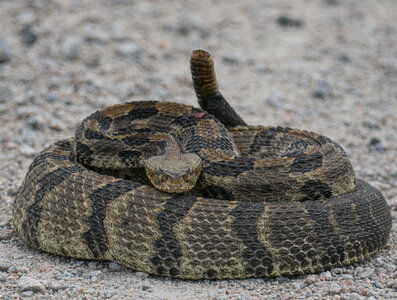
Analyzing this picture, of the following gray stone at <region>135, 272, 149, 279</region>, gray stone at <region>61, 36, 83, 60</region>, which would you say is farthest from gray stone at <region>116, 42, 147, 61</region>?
gray stone at <region>135, 272, 149, 279</region>

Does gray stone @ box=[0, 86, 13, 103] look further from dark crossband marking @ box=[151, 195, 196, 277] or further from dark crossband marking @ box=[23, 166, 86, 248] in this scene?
dark crossband marking @ box=[151, 195, 196, 277]

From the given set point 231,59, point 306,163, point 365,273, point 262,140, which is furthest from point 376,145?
point 365,273

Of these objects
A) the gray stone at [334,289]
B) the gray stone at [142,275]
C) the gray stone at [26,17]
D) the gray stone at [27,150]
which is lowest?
the gray stone at [142,275]

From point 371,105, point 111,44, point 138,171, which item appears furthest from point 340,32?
point 138,171

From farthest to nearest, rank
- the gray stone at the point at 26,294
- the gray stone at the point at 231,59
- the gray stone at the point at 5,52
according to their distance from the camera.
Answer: the gray stone at the point at 231,59 < the gray stone at the point at 5,52 < the gray stone at the point at 26,294

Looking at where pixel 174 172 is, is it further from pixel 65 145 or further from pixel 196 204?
pixel 65 145

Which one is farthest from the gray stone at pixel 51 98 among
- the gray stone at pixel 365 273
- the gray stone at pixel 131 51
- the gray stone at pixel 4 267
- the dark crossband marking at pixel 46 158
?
the gray stone at pixel 365 273

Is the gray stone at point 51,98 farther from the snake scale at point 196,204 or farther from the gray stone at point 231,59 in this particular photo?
the gray stone at point 231,59
